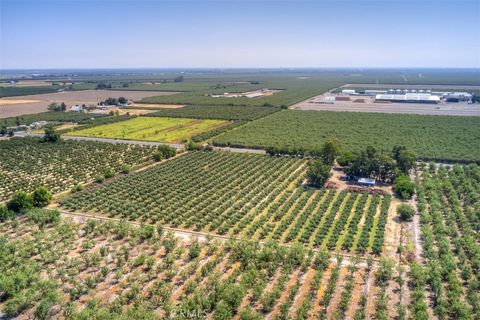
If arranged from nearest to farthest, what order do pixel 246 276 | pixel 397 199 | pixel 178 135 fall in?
pixel 246 276
pixel 397 199
pixel 178 135

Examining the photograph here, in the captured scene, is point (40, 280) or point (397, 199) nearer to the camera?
point (40, 280)

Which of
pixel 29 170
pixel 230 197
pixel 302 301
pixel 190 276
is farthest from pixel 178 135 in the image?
pixel 302 301

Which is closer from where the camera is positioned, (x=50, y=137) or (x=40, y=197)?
(x=40, y=197)

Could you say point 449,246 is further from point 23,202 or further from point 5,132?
point 5,132

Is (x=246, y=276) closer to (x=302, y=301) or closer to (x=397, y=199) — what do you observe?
(x=302, y=301)

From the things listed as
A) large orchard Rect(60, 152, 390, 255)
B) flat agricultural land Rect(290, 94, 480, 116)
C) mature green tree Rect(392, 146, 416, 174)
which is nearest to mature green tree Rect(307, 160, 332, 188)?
large orchard Rect(60, 152, 390, 255)

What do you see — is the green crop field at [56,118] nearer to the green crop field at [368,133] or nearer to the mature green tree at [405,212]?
the green crop field at [368,133]
